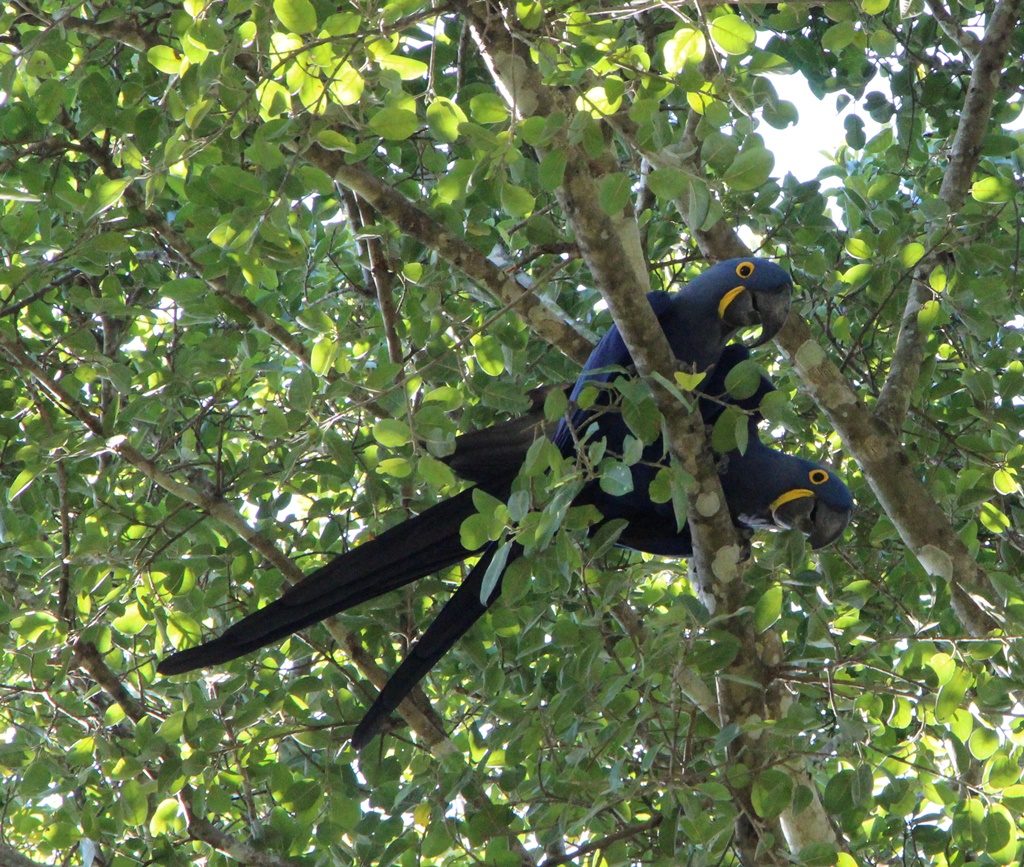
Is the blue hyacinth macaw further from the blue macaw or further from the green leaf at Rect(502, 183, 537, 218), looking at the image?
the green leaf at Rect(502, 183, 537, 218)

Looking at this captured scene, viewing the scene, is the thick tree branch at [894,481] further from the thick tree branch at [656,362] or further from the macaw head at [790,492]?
the thick tree branch at [656,362]

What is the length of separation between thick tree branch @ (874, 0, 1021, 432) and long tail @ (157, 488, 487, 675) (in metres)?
1.14

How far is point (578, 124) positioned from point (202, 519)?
53.0 inches

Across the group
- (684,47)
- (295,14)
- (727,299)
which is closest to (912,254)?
(727,299)

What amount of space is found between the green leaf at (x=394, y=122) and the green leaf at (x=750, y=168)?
53 cm

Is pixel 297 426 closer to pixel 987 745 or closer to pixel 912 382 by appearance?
pixel 987 745

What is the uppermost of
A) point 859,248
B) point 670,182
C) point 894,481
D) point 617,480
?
point 859,248

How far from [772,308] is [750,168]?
110 cm

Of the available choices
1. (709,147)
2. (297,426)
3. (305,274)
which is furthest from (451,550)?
(709,147)

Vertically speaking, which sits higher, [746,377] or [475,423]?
[475,423]

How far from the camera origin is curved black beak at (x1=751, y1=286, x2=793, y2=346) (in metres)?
2.92

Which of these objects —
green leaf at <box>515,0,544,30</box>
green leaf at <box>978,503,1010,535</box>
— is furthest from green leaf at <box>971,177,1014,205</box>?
green leaf at <box>515,0,544,30</box>

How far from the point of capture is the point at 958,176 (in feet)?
10.1

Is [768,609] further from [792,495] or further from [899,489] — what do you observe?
[792,495]
